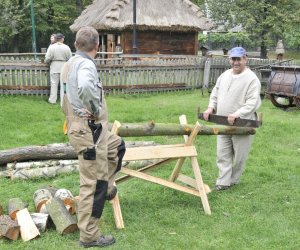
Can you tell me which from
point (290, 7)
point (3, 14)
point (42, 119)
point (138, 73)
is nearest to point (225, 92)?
point (42, 119)

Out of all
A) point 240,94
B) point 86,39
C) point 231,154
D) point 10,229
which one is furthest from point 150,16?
point 10,229

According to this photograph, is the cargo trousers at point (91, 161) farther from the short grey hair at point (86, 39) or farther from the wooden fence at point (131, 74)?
the wooden fence at point (131, 74)

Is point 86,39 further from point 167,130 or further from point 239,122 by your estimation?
point 239,122

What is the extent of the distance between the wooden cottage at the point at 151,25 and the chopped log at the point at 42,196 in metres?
16.1

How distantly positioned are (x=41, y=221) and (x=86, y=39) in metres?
1.98

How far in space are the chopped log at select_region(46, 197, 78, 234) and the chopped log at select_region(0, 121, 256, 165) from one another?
1.01m

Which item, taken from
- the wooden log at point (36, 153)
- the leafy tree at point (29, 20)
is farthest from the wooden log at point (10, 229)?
the leafy tree at point (29, 20)

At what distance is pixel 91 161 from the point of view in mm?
4141

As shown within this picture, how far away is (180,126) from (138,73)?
1025 cm

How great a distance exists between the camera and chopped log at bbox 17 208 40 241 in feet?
14.8

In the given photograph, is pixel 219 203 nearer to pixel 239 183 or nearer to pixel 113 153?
pixel 239 183

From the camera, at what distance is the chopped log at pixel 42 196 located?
5.19 m

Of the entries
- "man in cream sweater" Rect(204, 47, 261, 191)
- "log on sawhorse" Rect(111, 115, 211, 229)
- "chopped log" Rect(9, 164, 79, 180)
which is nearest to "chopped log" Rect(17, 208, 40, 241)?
"log on sawhorse" Rect(111, 115, 211, 229)

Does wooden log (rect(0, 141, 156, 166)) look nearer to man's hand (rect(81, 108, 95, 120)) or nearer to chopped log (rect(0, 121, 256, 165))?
chopped log (rect(0, 121, 256, 165))
